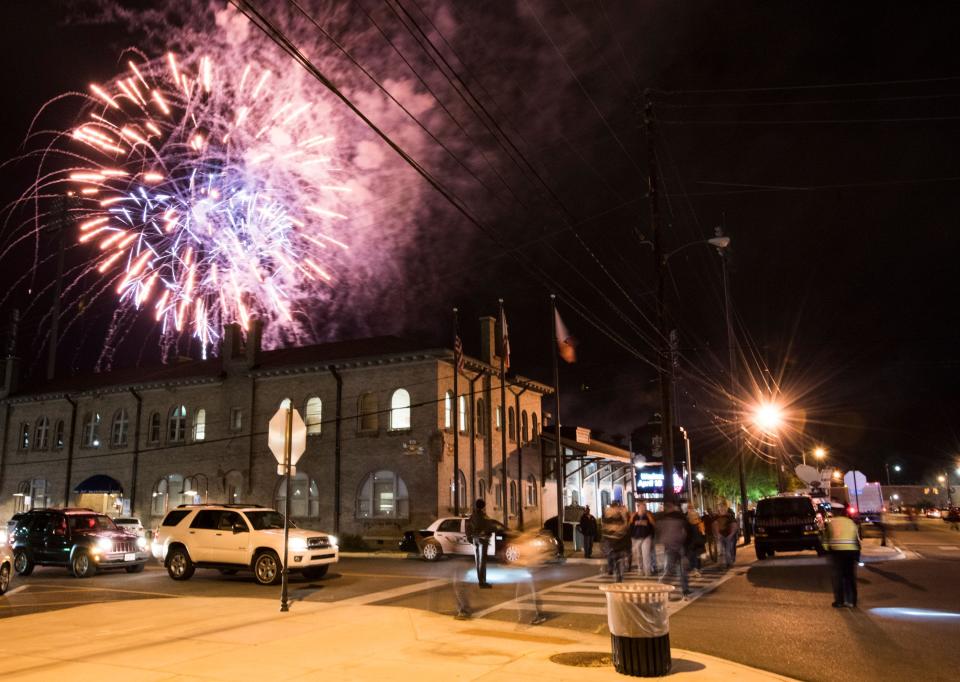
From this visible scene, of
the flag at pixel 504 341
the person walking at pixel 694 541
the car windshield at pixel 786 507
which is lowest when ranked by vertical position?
the person walking at pixel 694 541

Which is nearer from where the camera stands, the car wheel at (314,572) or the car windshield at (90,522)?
the car wheel at (314,572)

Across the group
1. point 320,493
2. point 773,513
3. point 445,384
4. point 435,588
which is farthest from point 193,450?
point 773,513

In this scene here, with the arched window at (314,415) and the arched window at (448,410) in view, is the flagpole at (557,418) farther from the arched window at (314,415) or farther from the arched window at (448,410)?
the arched window at (314,415)

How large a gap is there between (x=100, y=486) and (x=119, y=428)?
11.3 ft

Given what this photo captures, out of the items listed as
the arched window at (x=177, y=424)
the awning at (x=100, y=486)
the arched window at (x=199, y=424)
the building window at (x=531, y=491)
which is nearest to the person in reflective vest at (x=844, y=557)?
the building window at (x=531, y=491)

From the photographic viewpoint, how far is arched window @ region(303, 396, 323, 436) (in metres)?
35.0

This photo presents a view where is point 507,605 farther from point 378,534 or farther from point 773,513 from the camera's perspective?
point 378,534

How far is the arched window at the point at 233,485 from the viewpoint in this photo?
3662cm

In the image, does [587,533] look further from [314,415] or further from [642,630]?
[642,630]

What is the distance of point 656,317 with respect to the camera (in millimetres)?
21297

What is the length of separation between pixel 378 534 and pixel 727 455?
5192 cm

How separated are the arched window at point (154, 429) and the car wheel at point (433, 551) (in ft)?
70.0

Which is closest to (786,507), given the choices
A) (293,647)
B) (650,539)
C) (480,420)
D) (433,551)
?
(650,539)

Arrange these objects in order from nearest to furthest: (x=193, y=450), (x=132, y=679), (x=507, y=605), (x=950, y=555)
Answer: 1. (x=132, y=679)
2. (x=507, y=605)
3. (x=950, y=555)
4. (x=193, y=450)
